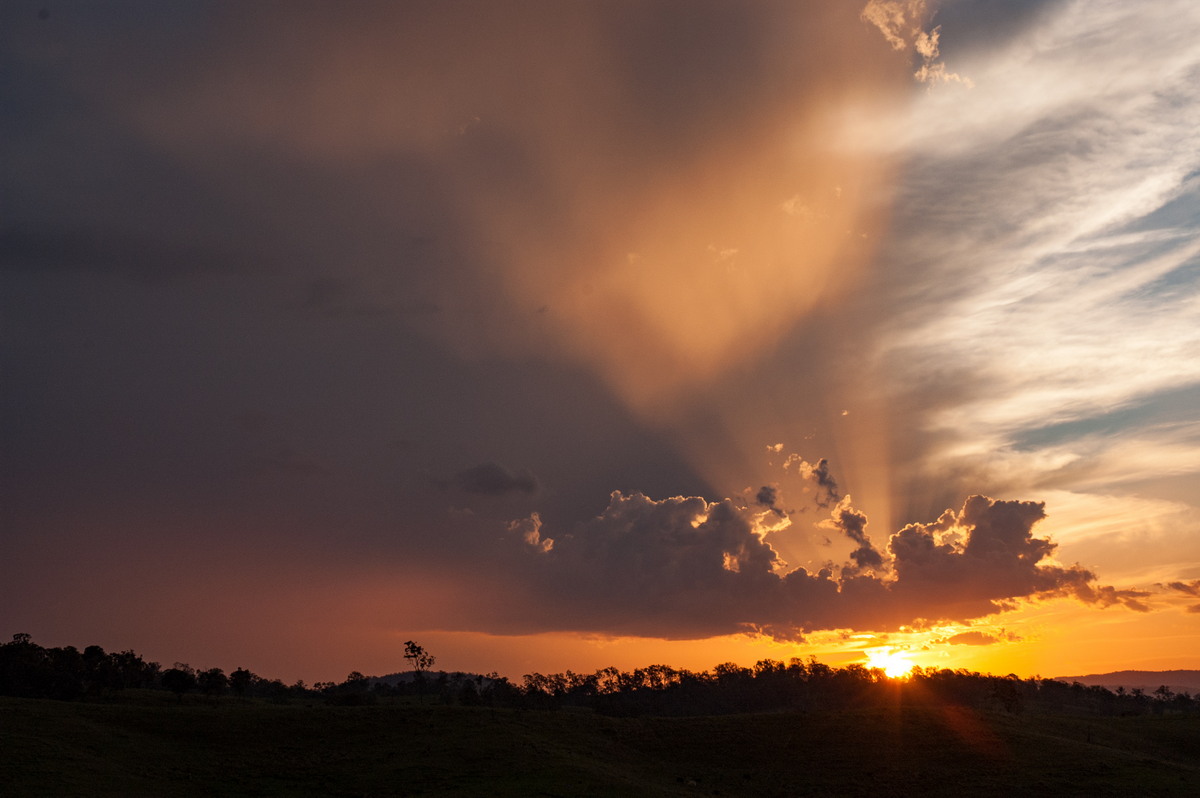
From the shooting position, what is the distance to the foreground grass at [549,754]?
9544 centimetres

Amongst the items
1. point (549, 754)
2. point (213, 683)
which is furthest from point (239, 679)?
point (549, 754)

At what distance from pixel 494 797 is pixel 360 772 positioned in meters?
20.7

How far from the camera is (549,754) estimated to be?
112 metres

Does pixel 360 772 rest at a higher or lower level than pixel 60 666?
lower

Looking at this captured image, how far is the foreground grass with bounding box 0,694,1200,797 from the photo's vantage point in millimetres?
95438

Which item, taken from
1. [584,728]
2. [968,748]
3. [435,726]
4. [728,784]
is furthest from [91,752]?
[968,748]

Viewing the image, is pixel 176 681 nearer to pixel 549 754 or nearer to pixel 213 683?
pixel 213 683

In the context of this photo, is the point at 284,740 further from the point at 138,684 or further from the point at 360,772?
the point at 138,684

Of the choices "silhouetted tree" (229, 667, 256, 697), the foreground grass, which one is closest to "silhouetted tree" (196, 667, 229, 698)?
"silhouetted tree" (229, 667, 256, 697)

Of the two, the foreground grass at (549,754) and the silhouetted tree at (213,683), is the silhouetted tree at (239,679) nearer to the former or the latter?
the silhouetted tree at (213,683)

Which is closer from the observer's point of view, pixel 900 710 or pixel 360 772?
pixel 360 772

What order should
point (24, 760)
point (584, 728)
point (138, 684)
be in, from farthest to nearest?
point (138, 684) < point (584, 728) < point (24, 760)

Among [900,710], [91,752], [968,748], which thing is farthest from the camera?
[900,710]

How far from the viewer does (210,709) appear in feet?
417
